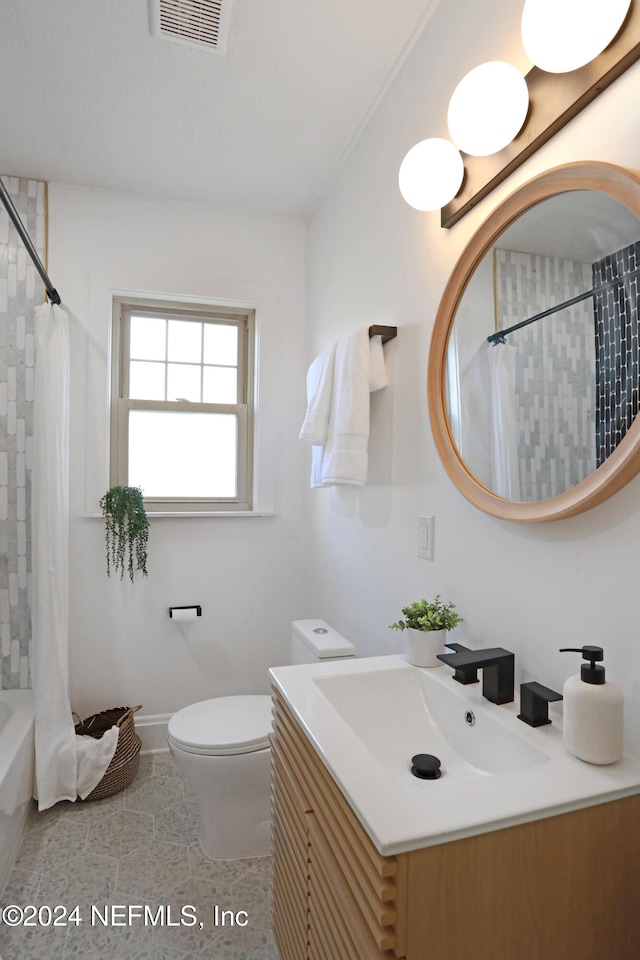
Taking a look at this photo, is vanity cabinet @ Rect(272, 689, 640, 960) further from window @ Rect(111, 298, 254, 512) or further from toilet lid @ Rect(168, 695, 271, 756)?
window @ Rect(111, 298, 254, 512)

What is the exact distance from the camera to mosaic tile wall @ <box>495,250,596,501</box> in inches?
42.3

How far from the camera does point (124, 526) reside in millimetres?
2535

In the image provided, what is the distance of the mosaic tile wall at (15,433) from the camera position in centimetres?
245

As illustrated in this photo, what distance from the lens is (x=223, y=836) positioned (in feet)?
6.20

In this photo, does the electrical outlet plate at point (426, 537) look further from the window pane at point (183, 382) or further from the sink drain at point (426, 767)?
the window pane at point (183, 382)

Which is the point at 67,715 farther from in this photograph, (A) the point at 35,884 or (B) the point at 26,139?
(B) the point at 26,139

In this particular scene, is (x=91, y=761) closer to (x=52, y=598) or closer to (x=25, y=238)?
(x=52, y=598)

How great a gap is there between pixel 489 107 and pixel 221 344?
185 cm

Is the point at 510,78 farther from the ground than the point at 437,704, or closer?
farther from the ground

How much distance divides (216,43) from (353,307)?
3.10 feet

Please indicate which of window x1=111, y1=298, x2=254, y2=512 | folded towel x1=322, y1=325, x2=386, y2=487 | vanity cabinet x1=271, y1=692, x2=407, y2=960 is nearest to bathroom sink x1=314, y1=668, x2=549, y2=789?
vanity cabinet x1=271, y1=692, x2=407, y2=960

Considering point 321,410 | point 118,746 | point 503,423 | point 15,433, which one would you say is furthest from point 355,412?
point 118,746

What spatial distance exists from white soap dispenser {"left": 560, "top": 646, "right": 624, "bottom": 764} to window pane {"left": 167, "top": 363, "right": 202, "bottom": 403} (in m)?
2.26

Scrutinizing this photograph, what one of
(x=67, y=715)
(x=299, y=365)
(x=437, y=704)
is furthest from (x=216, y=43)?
(x=67, y=715)
